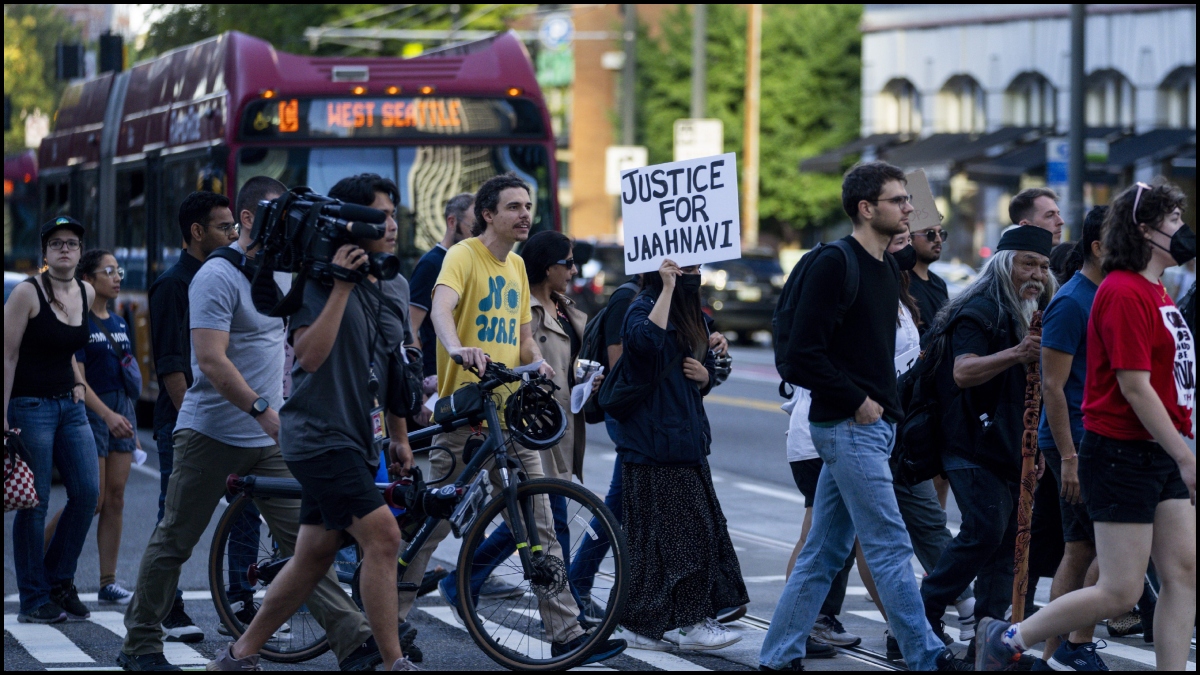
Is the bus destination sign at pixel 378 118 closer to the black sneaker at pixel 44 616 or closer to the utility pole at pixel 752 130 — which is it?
the black sneaker at pixel 44 616

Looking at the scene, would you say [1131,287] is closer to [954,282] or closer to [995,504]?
[995,504]

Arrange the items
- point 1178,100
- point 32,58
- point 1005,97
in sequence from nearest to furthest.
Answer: point 1178,100 < point 1005,97 < point 32,58

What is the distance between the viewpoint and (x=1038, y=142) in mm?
35750

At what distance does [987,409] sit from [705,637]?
1467mm

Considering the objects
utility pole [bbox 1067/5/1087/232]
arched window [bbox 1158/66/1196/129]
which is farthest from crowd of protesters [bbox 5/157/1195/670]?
arched window [bbox 1158/66/1196/129]

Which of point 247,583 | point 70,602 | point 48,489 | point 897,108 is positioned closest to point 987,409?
point 247,583

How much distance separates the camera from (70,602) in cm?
746

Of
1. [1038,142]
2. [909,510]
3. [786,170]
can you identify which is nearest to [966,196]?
[1038,142]

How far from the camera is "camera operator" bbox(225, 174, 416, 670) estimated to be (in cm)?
541

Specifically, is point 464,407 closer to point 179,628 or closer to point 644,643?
point 644,643

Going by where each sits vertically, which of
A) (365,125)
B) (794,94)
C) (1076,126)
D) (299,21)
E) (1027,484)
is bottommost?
(1027,484)

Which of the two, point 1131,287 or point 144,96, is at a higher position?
point 144,96

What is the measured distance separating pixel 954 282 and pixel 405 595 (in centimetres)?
2009

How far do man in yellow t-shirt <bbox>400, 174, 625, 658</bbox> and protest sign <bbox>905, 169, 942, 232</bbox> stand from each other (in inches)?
73.4
